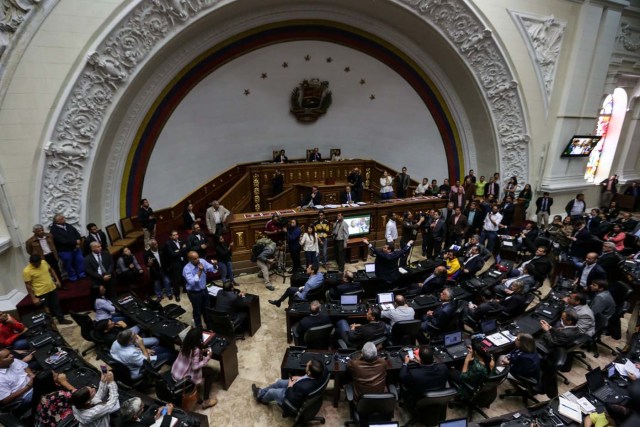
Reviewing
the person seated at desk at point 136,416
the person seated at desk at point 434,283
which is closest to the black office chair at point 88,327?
the person seated at desk at point 136,416

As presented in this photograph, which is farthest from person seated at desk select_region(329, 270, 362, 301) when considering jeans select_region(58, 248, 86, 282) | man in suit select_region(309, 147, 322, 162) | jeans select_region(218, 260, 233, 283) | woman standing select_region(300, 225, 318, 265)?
man in suit select_region(309, 147, 322, 162)

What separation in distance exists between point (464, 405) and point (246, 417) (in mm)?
2931

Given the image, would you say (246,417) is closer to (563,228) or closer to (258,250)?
(258,250)

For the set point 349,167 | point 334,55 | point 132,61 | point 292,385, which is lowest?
point 292,385

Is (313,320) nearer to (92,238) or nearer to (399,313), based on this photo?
(399,313)

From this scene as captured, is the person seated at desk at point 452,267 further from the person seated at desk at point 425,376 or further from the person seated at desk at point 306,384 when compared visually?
the person seated at desk at point 306,384

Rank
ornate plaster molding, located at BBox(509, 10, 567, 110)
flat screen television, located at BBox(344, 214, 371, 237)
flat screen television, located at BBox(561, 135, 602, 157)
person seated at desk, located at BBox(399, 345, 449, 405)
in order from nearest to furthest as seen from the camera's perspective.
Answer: person seated at desk, located at BBox(399, 345, 449, 405) → flat screen television, located at BBox(344, 214, 371, 237) → ornate plaster molding, located at BBox(509, 10, 567, 110) → flat screen television, located at BBox(561, 135, 602, 157)

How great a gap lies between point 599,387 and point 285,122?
11775 mm

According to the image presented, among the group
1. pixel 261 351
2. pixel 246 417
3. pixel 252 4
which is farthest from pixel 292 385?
pixel 252 4

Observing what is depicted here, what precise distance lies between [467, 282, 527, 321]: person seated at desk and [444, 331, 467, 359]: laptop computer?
3.60ft

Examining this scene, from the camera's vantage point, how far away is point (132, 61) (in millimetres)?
7383

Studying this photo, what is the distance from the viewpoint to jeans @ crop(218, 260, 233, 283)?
7230 mm

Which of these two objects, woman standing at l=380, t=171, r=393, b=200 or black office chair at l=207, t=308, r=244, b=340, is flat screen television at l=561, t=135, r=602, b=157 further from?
black office chair at l=207, t=308, r=244, b=340

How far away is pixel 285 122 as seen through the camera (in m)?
13.2
